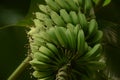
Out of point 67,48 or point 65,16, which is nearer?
point 67,48

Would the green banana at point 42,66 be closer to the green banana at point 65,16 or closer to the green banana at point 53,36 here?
the green banana at point 53,36

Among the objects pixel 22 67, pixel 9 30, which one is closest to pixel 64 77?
pixel 22 67

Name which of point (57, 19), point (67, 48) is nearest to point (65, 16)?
point (57, 19)

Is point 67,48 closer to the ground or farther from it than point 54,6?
closer to the ground

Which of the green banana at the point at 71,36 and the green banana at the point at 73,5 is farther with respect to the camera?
the green banana at the point at 73,5

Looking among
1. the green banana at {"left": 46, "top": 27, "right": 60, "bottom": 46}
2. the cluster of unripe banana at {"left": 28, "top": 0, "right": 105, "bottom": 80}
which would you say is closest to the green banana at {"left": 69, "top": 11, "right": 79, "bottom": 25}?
the cluster of unripe banana at {"left": 28, "top": 0, "right": 105, "bottom": 80}

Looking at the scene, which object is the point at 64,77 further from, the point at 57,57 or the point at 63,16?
the point at 63,16

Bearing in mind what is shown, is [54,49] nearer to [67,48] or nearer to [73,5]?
[67,48]

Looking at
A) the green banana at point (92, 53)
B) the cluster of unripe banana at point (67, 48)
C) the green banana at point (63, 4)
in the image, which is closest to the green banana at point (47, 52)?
the cluster of unripe banana at point (67, 48)
